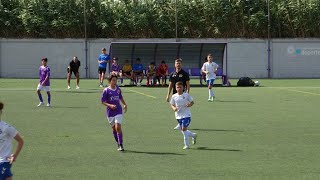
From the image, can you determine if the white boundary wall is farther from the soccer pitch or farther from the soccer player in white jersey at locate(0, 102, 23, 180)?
the soccer player in white jersey at locate(0, 102, 23, 180)

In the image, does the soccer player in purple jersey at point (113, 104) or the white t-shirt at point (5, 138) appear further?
the soccer player in purple jersey at point (113, 104)

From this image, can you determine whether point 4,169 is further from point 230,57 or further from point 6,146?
point 230,57

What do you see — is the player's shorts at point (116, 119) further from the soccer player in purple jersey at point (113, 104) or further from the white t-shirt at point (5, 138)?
the white t-shirt at point (5, 138)

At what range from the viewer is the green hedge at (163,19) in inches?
2066

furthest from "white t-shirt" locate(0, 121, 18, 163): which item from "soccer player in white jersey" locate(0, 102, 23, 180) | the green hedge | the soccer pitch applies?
the green hedge

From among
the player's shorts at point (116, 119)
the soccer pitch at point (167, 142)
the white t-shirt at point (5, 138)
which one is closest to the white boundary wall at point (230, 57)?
the soccer pitch at point (167, 142)

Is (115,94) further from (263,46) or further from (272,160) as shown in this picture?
(263,46)

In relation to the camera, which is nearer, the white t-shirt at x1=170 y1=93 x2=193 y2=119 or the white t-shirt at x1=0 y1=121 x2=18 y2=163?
the white t-shirt at x1=0 y1=121 x2=18 y2=163

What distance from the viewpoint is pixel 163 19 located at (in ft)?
172

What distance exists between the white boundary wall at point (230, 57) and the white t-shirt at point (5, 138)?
4222cm

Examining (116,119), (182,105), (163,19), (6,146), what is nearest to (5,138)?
(6,146)

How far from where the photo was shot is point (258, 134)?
1627 cm

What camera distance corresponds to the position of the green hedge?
172 ft

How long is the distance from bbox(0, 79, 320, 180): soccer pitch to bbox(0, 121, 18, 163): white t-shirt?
2.44 m
